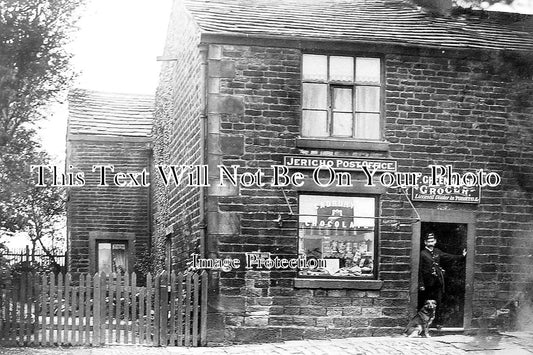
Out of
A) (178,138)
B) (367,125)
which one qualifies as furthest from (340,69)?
(178,138)

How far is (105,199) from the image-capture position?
21.4 metres

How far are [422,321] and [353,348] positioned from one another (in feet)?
7.26

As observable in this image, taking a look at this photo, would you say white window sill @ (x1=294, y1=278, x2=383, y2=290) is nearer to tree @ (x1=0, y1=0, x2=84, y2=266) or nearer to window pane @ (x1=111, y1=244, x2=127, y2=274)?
tree @ (x1=0, y1=0, x2=84, y2=266)

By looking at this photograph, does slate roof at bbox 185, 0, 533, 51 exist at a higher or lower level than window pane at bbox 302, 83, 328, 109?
higher

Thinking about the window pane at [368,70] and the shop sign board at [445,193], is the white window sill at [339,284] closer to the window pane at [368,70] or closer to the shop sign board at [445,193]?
the shop sign board at [445,193]

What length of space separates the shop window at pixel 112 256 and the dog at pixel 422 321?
10861 millimetres

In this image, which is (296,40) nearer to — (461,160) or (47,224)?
(461,160)

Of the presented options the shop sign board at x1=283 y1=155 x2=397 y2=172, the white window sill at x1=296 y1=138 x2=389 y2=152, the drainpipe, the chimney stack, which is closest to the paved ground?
the drainpipe

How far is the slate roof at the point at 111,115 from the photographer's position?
70.5 feet

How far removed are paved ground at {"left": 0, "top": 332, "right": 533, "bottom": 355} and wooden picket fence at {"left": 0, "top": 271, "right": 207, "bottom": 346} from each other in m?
0.29

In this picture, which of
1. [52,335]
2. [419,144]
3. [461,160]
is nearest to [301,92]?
[419,144]

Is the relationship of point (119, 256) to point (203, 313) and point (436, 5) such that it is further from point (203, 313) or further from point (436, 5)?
point (436, 5)

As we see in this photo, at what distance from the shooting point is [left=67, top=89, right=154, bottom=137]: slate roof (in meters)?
21.5

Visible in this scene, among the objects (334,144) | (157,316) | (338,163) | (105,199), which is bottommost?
(157,316)
